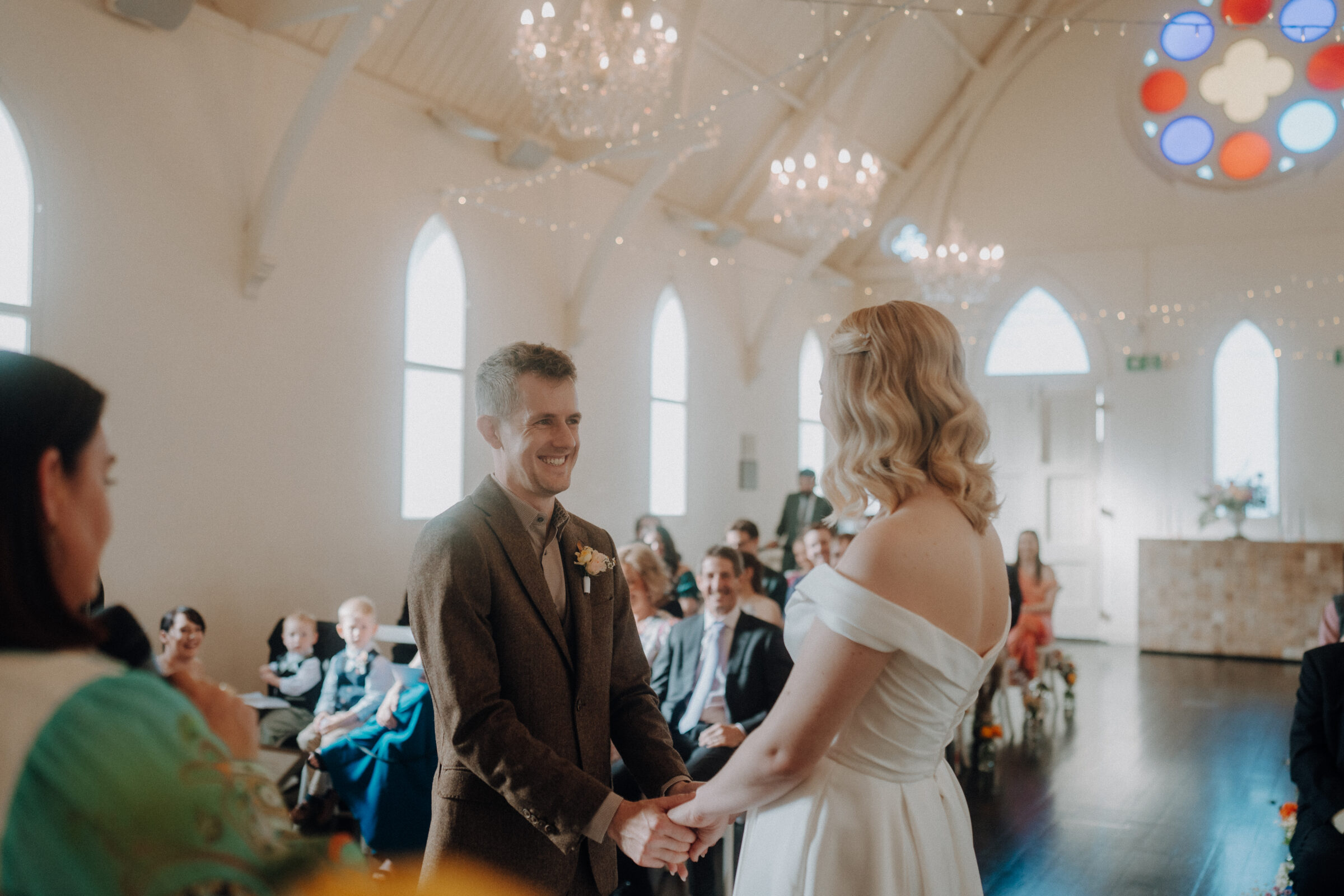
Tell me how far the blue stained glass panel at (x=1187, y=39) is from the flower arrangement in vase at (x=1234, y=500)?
16.7 ft

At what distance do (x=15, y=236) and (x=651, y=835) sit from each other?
519 cm

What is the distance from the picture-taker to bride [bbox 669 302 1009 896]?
1566 mm

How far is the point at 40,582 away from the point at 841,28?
10.5 m

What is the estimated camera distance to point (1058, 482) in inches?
495

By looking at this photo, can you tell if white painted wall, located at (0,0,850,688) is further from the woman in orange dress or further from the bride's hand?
the bride's hand

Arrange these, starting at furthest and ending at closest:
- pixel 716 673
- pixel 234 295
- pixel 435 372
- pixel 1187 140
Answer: pixel 1187 140, pixel 435 372, pixel 234 295, pixel 716 673

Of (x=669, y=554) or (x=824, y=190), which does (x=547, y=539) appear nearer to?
(x=669, y=554)

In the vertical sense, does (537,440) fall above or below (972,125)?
below

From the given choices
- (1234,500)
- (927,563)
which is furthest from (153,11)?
(1234,500)

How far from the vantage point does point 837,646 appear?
1.56 m

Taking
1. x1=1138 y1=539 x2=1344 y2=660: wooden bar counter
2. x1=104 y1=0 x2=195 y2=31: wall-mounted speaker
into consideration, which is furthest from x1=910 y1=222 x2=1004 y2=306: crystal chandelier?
x1=104 y1=0 x2=195 y2=31: wall-mounted speaker

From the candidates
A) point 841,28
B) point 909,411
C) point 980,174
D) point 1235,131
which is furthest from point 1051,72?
point 909,411

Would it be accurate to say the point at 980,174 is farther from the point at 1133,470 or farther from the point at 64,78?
the point at 64,78

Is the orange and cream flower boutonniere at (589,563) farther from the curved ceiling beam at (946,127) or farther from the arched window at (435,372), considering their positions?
the curved ceiling beam at (946,127)
